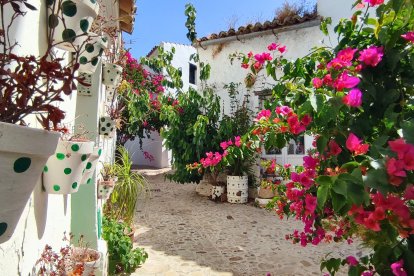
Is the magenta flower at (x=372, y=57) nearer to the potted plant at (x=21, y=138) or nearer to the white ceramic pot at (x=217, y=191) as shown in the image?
the potted plant at (x=21, y=138)

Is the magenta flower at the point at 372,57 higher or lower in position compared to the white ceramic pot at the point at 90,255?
higher

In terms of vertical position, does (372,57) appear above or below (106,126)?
above

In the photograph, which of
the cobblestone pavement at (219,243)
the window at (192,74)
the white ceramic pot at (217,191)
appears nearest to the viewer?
the cobblestone pavement at (219,243)

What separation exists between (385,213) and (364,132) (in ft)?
1.69

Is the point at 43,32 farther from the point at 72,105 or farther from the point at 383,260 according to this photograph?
the point at 383,260

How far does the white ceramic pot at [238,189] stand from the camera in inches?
276

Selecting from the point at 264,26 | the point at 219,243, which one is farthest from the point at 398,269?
the point at 264,26

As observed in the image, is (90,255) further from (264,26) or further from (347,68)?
(264,26)

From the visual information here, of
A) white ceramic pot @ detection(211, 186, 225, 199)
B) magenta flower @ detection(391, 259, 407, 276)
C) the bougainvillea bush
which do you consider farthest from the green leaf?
white ceramic pot @ detection(211, 186, 225, 199)

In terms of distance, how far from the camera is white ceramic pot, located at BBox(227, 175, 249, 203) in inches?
276

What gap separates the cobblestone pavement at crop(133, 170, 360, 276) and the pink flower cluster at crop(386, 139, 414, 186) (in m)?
3.02

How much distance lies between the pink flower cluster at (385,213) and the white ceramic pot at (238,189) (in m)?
5.88

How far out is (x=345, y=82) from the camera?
1.36 m

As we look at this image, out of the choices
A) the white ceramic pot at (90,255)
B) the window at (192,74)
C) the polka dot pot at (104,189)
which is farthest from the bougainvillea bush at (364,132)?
the window at (192,74)
